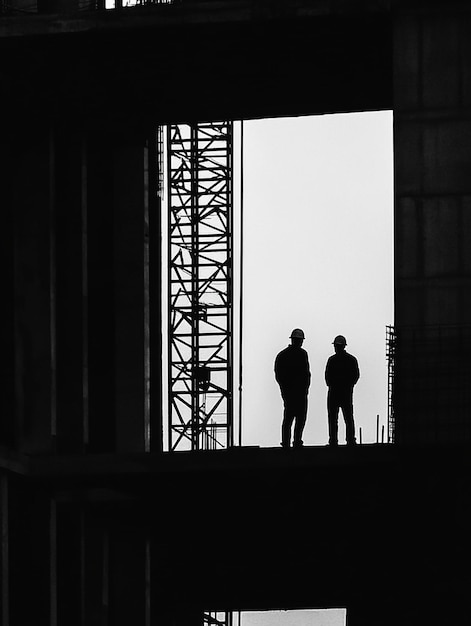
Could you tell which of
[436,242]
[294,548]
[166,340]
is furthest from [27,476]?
[166,340]

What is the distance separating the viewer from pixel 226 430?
189 ft

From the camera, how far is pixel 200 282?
58.2 m

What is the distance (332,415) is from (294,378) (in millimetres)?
908

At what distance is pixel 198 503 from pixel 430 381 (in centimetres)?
663

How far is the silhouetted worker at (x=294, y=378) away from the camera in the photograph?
1152 inches

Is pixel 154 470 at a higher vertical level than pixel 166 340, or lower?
lower

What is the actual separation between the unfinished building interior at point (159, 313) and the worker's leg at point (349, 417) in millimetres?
283

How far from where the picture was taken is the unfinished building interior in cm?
2925

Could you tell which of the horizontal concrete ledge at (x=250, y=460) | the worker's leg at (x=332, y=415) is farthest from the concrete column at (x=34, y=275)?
the worker's leg at (x=332, y=415)

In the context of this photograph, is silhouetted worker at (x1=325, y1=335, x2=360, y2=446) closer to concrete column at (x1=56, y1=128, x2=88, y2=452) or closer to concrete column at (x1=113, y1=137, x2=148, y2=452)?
concrete column at (x1=56, y1=128, x2=88, y2=452)

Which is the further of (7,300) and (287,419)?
(7,300)

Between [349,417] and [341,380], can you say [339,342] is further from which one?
[349,417]

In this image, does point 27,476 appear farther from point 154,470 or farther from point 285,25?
point 285,25

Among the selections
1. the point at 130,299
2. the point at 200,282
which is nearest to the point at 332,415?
the point at 130,299
